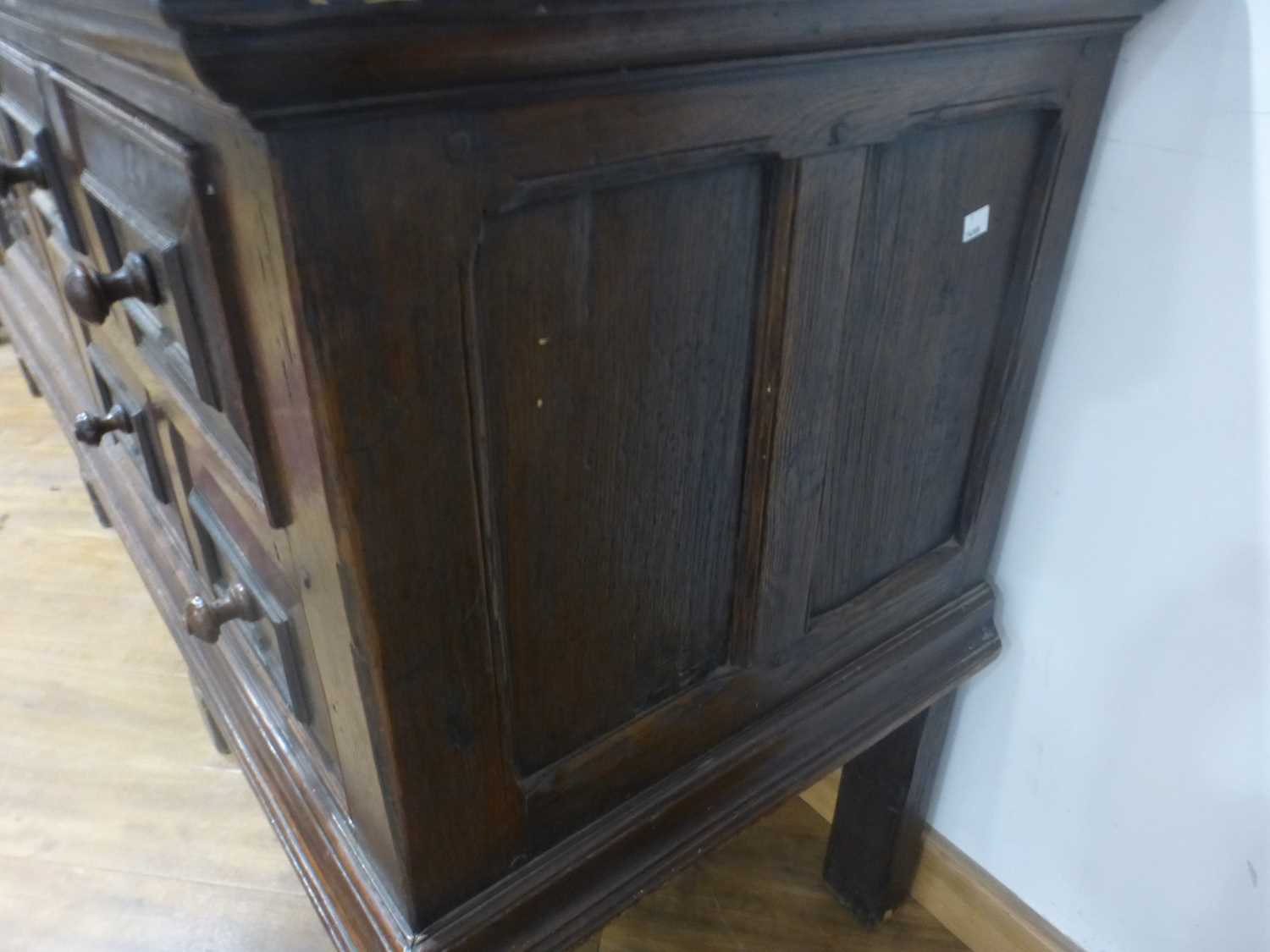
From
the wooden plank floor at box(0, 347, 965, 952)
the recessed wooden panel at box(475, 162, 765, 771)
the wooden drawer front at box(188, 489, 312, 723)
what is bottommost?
the wooden plank floor at box(0, 347, 965, 952)

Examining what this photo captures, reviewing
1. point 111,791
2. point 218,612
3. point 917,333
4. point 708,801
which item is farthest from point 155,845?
point 917,333

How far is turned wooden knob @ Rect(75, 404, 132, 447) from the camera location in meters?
0.76

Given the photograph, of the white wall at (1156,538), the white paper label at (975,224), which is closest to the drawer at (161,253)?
the white paper label at (975,224)

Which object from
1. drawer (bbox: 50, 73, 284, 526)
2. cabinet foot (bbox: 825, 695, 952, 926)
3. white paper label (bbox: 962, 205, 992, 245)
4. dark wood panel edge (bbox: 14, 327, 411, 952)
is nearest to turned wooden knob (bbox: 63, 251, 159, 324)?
drawer (bbox: 50, 73, 284, 526)

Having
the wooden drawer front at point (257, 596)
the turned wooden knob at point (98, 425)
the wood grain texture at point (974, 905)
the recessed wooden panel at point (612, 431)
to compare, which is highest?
the recessed wooden panel at point (612, 431)

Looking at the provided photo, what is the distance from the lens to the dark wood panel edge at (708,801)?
60cm

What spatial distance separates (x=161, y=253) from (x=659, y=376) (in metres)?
0.25

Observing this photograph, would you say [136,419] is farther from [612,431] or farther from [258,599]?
[612,431]

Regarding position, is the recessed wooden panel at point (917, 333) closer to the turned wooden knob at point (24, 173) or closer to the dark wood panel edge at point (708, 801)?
the dark wood panel edge at point (708, 801)

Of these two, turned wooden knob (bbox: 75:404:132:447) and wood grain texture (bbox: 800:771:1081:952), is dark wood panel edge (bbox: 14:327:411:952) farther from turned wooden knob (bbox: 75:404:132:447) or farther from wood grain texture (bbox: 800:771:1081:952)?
wood grain texture (bbox: 800:771:1081:952)

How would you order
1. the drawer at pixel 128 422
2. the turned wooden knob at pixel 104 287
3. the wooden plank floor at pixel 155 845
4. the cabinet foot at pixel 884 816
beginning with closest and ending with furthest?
the turned wooden knob at pixel 104 287 → the drawer at pixel 128 422 → the cabinet foot at pixel 884 816 → the wooden plank floor at pixel 155 845

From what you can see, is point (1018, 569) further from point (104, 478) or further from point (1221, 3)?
point (104, 478)

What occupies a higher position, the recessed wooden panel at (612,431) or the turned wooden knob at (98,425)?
the recessed wooden panel at (612,431)

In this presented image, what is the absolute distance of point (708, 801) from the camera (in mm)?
683
